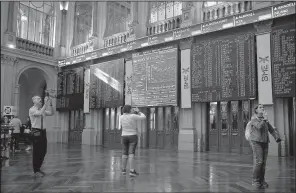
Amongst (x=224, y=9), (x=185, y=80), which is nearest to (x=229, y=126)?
(x=185, y=80)

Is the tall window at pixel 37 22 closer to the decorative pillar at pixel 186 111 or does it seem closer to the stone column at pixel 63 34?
the stone column at pixel 63 34

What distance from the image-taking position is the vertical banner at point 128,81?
45.7 ft

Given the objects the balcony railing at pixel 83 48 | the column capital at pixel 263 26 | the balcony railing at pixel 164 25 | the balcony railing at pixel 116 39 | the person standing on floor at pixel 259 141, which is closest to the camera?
the person standing on floor at pixel 259 141

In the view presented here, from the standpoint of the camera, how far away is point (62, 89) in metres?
18.1

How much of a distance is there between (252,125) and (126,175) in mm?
2599

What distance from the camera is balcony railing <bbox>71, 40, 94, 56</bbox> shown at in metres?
16.6

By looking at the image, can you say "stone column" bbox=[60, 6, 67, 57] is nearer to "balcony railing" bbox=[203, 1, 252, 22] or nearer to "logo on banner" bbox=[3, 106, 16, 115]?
"logo on banner" bbox=[3, 106, 16, 115]

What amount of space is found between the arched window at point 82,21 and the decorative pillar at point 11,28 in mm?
3813

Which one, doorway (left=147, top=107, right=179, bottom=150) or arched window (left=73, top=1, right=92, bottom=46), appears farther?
arched window (left=73, top=1, right=92, bottom=46)

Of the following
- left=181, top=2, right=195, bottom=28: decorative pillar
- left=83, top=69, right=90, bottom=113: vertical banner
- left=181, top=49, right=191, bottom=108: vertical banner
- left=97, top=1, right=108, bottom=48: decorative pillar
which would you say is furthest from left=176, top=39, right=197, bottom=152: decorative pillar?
left=83, top=69, right=90, bottom=113: vertical banner

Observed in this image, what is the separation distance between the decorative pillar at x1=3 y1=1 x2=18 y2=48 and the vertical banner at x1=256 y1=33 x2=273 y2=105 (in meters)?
13.0

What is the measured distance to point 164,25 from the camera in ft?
44.5

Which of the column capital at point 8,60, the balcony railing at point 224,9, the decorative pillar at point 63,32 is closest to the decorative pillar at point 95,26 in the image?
the decorative pillar at point 63,32

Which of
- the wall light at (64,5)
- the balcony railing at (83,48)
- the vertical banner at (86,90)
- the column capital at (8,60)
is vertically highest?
the wall light at (64,5)
